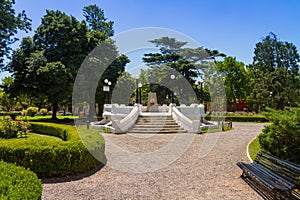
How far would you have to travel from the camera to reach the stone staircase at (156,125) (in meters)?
14.8

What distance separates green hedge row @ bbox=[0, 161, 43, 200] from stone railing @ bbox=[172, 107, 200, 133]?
11677 mm

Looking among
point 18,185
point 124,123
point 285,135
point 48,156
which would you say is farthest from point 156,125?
point 18,185

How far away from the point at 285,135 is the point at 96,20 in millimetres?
35607

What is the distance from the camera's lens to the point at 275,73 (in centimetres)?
3388

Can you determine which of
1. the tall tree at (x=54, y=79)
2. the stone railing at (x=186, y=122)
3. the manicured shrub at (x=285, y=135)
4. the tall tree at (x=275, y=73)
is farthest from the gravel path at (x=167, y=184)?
the tall tree at (x=275, y=73)

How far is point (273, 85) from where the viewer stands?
33.7m

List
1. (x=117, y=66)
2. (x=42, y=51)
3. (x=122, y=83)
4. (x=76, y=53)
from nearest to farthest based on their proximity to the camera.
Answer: (x=42, y=51), (x=76, y=53), (x=117, y=66), (x=122, y=83)

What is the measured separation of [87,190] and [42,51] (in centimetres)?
2032

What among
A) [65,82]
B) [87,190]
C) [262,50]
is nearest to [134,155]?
[87,190]

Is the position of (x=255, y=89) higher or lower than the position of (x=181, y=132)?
higher

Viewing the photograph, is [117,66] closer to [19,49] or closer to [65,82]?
[65,82]

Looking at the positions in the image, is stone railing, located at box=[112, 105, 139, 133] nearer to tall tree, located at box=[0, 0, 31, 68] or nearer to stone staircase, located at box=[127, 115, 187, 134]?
stone staircase, located at box=[127, 115, 187, 134]

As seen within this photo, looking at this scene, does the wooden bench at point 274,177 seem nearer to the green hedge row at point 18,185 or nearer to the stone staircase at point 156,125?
the green hedge row at point 18,185

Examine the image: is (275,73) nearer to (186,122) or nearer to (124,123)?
(186,122)
